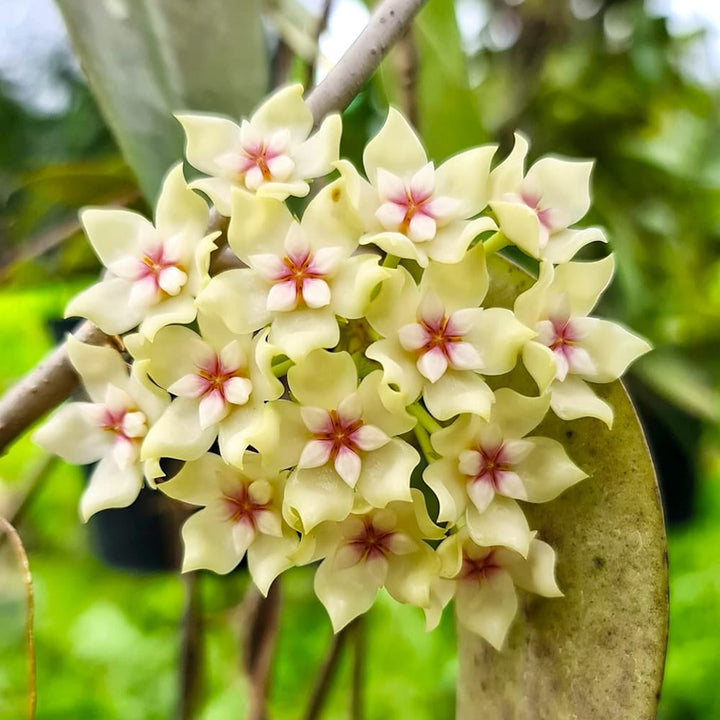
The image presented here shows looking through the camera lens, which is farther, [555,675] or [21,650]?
Result: [21,650]

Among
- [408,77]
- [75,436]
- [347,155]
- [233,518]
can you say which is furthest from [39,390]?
[347,155]

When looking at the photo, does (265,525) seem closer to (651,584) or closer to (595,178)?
(651,584)

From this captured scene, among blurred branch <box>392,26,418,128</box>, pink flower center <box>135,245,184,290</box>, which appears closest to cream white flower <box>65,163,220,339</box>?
pink flower center <box>135,245,184,290</box>

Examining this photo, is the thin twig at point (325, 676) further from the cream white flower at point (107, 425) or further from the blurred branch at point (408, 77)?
the blurred branch at point (408, 77)

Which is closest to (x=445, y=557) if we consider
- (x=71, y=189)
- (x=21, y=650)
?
(x=71, y=189)

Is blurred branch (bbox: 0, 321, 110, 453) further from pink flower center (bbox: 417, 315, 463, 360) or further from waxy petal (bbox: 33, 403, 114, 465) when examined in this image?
pink flower center (bbox: 417, 315, 463, 360)

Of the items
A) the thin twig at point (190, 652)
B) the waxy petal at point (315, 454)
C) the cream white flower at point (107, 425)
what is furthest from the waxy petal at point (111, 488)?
the thin twig at point (190, 652)

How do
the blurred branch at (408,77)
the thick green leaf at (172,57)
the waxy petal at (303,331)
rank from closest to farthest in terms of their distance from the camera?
the waxy petal at (303,331), the thick green leaf at (172,57), the blurred branch at (408,77)
